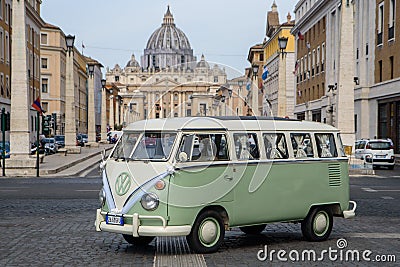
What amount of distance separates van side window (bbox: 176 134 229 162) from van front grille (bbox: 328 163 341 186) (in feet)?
7.32

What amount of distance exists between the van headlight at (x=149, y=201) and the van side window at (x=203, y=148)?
65 cm

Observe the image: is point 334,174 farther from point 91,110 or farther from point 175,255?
point 91,110

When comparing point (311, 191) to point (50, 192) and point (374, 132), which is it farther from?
point (374, 132)

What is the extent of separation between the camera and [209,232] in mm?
9648

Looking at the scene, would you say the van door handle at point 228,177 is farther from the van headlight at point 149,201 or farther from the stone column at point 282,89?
the stone column at point 282,89

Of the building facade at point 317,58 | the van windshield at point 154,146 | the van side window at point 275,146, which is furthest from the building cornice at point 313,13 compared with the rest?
the van windshield at point 154,146

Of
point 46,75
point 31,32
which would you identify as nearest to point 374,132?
point 31,32

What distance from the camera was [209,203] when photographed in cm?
964

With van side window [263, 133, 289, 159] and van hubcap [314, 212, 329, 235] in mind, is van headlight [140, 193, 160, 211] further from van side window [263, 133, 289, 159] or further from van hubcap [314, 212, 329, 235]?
van hubcap [314, 212, 329, 235]

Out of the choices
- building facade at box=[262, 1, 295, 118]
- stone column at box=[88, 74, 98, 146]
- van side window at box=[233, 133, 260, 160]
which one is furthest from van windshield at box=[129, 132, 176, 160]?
building facade at box=[262, 1, 295, 118]

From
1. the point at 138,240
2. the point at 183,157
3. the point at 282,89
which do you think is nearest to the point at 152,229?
the point at 183,157

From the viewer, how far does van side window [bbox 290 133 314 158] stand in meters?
10.8

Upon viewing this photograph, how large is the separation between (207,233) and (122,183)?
1430 mm

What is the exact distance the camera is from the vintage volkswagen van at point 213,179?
9.36m
